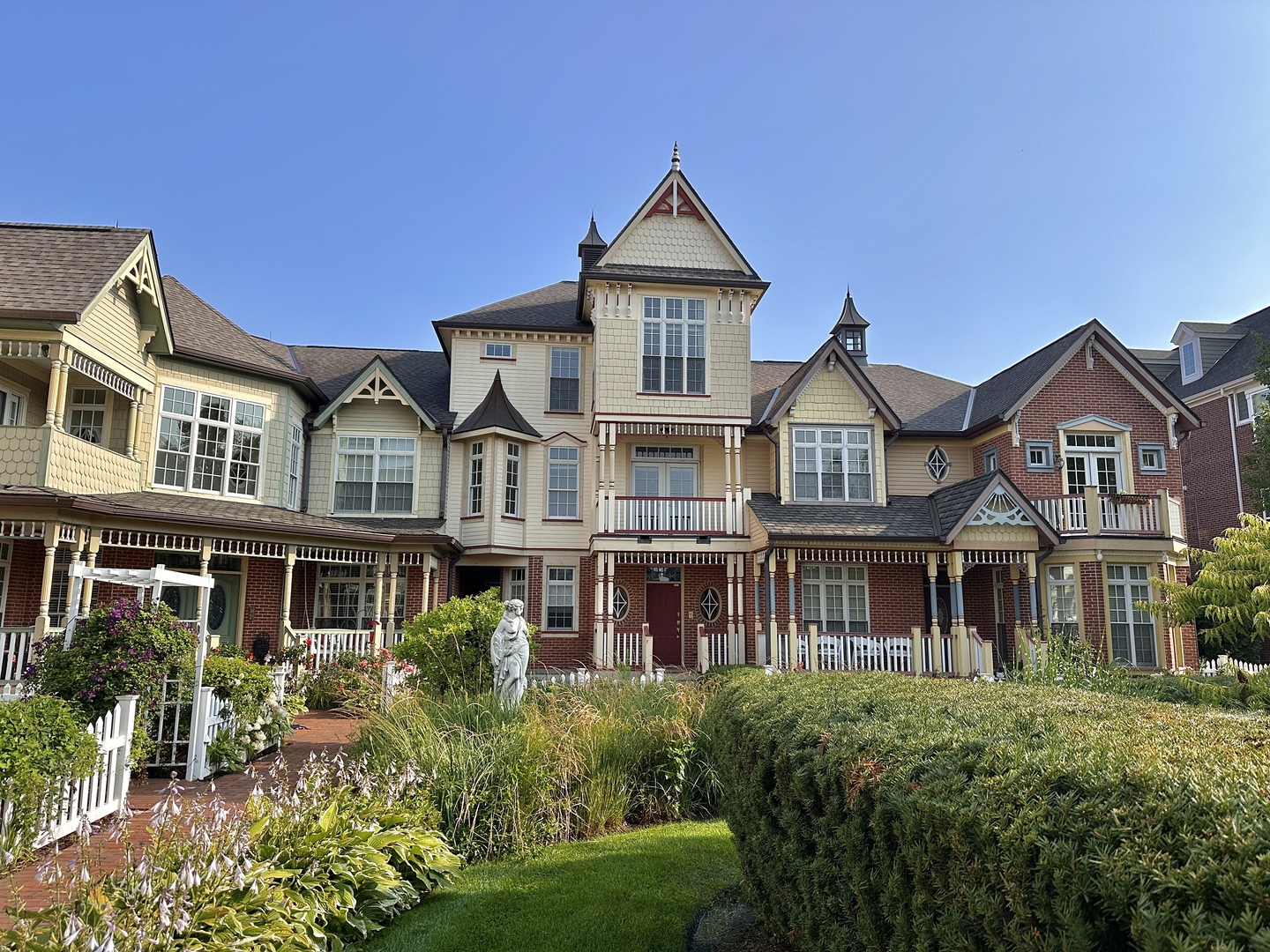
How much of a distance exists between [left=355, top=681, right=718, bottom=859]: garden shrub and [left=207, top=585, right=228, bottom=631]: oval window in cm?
1223

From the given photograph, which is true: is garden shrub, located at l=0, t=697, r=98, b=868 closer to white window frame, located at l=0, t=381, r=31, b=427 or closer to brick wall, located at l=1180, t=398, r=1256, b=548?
white window frame, located at l=0, t=381, r=31, b=427

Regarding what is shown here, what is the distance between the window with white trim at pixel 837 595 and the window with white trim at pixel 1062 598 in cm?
461

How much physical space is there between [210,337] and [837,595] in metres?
17.8

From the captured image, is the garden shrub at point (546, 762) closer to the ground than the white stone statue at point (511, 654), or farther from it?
closer to the ground

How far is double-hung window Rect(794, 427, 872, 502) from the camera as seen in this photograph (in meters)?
23.0

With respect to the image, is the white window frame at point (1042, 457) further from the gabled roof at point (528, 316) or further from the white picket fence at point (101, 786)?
the white picket fence at point (101, 786)

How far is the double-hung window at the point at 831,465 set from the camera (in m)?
23.0

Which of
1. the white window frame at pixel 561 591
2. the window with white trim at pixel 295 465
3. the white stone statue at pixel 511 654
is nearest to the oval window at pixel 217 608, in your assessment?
the window with white trim at pixel 295 465

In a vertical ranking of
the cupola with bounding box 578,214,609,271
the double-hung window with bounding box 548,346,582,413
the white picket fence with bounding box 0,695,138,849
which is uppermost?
the cupola with bounding box 578,214,609,271

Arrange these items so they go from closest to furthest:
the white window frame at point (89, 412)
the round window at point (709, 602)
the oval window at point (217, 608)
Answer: the white window frame at point (89, 412), the oval window at point (217, 608), the round window at point (709, 602)

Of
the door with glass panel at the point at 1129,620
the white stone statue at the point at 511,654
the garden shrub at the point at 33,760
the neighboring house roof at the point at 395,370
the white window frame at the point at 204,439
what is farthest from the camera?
the neighboring house roof at the point at 395,370

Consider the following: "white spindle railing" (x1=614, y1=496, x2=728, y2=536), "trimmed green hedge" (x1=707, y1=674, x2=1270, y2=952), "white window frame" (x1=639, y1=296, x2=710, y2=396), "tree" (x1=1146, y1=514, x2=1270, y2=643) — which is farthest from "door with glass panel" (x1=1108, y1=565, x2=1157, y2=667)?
"trimmed green hedge" (x1=707, y1=674, x2=1270, y2=952)

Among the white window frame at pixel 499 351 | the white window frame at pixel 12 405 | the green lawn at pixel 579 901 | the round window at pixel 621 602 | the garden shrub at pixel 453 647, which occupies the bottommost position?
the green lawn at pixel 579 901

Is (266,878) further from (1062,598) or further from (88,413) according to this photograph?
(1062,598)
